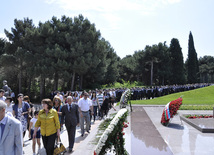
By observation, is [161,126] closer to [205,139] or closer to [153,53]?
[205,139]

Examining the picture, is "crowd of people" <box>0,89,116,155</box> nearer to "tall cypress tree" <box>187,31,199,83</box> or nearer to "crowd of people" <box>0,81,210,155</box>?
"crowd of people" <box>0,81,210,155</box>

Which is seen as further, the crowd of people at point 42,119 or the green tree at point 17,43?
the green tree at point 17,43

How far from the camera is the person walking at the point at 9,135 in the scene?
120 inches

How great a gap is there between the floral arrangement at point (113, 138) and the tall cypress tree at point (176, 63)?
150 feet

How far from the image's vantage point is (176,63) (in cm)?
4862

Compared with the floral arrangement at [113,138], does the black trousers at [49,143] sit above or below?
below

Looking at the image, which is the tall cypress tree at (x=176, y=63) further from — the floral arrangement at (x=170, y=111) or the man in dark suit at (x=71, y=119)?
the man in dark suit at (x=71, y=119)

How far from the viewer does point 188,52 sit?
55656 millimetres

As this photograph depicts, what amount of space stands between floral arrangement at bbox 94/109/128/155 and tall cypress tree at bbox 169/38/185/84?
45.9m

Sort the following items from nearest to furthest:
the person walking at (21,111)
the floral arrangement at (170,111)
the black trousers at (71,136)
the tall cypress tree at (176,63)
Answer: the black trousers at (71,136) < the person walking at (21,111) < the floral arrangement at (170,111) < the tall cypress tree at (176,63)

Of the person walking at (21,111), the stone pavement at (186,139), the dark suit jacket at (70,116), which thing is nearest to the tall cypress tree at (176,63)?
the stone pavement at (186,139)

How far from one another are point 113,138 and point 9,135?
2117 mm

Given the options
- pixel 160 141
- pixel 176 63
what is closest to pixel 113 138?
pixel 160 141

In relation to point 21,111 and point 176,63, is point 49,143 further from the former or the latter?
point 176,63
